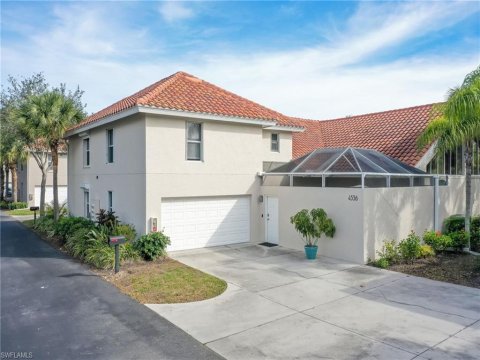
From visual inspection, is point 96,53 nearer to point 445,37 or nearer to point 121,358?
point 121,358

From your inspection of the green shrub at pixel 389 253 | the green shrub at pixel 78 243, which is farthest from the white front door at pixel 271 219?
the green shrub at pixel 78 243

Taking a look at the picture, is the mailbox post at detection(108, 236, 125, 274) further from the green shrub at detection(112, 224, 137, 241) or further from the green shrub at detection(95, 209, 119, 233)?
the green shrub at detection(95, 209, 119, 233)

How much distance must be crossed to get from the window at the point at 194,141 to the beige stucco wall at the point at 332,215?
3.82m

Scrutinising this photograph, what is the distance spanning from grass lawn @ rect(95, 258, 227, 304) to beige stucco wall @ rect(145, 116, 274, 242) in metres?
2.28

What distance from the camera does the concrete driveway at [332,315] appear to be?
617 cm

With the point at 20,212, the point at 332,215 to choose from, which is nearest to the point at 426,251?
the point at 332,215

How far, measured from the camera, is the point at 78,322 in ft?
24.6

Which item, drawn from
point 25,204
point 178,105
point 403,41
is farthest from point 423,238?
point 25,204

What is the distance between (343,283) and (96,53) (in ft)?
40.9

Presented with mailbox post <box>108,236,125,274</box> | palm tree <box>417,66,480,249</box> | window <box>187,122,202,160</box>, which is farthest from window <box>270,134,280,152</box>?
mailbox post <box>108,236,125,274</box>

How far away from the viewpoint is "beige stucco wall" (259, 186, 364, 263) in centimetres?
1227

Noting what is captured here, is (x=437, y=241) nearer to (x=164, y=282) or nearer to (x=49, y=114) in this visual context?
(x=164, y=282)

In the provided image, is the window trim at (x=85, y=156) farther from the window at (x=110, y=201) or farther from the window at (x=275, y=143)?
the window at (x=275, y=143)

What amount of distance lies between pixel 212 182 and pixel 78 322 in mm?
8396
